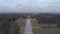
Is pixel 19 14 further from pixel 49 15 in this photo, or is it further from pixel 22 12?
pixel 49 15

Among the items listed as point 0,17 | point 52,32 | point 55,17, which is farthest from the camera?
point 52,32

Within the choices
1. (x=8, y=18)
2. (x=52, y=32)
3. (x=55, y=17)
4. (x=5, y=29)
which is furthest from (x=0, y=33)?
(x=52, y=32)

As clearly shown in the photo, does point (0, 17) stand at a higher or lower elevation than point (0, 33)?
higher

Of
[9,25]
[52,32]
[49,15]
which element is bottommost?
[52,32]

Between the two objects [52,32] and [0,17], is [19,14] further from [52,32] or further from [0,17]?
[52,32]

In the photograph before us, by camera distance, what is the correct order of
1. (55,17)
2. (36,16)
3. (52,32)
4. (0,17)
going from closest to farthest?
1. (0,17)
2. (55,17)
3. (36,16)
4. (52,32)

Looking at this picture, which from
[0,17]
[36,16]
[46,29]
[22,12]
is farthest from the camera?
[46,29]

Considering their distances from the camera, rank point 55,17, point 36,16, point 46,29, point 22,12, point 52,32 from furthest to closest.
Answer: point 46,29
point 52,32
point 36,16
point 22,12
point 55,17

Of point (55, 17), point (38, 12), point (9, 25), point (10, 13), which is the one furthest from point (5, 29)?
point (55, 17)

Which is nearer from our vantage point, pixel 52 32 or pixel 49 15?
pixel 49 15
